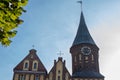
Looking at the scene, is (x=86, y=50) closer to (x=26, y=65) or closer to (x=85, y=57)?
(x=85, y=57)

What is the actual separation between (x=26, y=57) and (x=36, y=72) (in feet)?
9.68

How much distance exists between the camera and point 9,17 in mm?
10141

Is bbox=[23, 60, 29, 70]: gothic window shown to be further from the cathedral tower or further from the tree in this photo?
the tree

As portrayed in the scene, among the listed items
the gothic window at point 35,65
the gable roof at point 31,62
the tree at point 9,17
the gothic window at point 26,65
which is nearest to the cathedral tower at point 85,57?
the gable roof at point 31,62

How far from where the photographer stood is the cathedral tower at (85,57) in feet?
110

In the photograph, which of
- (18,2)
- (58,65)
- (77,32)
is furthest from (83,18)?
(18,2)

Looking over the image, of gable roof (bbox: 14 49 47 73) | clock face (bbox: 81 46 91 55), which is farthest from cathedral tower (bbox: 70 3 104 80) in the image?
gable roof (bbox: 14 49 47 73)

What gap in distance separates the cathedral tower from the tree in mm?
22793

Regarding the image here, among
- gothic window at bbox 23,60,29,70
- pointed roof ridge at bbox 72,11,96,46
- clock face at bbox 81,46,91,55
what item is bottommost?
gothic window at bbox 23,60,29,70

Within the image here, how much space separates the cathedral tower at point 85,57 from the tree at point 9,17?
74.8ft

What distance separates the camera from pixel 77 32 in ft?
138

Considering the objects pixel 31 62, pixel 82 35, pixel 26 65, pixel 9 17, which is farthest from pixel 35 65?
pixel 9 17

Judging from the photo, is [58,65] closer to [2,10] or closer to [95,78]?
[95,78]

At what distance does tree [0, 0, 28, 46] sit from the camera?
10.0 meters
